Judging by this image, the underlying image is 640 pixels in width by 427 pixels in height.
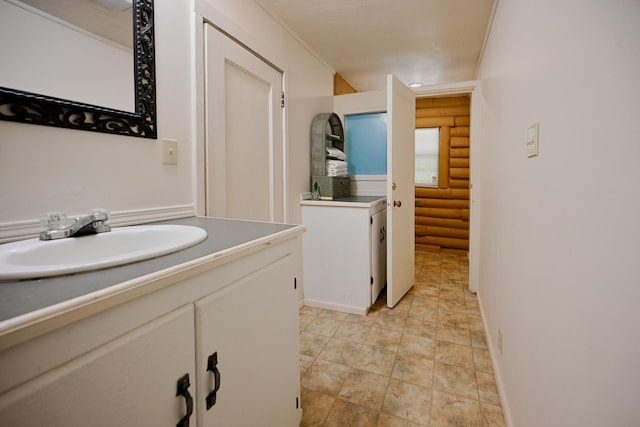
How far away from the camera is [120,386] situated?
0.56 meters

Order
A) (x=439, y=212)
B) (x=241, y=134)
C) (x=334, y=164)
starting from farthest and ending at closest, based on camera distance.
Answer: (x=439, y=212) → (x=334, y=164) → (x=241, y=134)

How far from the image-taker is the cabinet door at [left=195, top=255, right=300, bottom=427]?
77 centimetres

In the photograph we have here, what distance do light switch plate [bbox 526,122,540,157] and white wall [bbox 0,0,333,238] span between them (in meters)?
1.46

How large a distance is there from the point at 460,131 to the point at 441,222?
4.40 ft

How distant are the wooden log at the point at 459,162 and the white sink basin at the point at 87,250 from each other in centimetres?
416

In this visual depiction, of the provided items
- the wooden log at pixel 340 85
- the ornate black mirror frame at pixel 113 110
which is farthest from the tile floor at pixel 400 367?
the wooden log at pixel 340 85

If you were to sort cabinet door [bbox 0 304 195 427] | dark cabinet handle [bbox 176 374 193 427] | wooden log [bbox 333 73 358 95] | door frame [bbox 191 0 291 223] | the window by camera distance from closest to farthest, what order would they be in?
1. cabinet door [bbox 0 304 195 427]
2. dark cabinet handle [bbox 176 374 193 427]
3. door frame [bbox 191 0 291 223]
4. wooden log [bbox 333 73 358 95]
5. the window

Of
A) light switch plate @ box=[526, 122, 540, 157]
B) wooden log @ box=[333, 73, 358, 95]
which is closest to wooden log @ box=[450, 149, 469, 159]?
wooden log @ box=[333, 73, 358, 95]

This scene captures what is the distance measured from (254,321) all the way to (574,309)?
852 millimetres

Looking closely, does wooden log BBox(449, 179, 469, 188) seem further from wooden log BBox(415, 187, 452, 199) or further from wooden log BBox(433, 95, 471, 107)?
wooden log BBox(433, 95, 471, 107)

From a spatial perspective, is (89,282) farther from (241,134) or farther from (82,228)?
(241,134)

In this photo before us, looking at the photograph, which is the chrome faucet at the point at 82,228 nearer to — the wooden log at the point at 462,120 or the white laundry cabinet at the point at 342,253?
the white laundry cabinet at the point at 342,253

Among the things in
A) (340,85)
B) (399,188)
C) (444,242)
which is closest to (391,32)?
(340,85)

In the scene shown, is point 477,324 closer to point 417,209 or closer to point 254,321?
point 254,321
